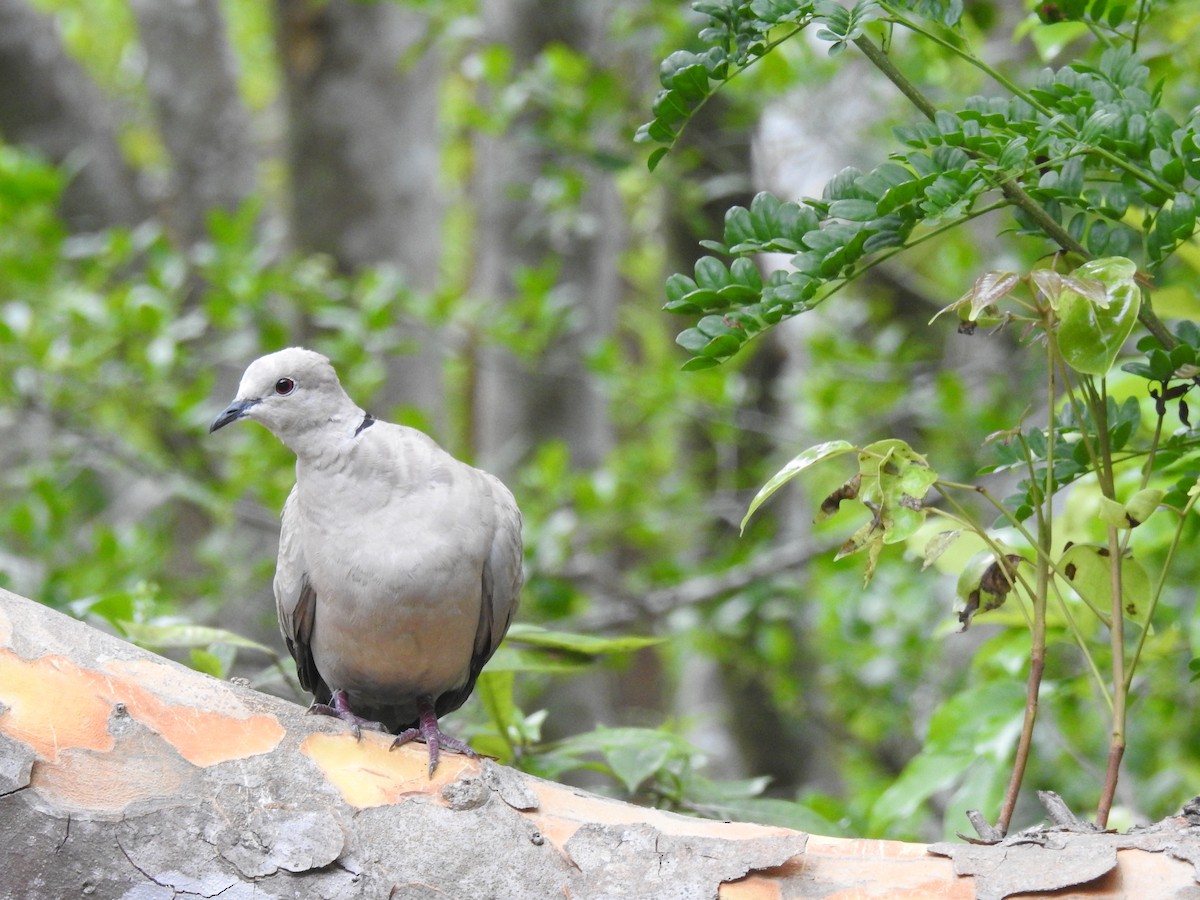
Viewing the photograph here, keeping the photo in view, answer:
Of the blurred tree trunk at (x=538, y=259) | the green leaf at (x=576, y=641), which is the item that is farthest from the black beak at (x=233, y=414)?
the blurred tree trunk at (x=538, y=259)

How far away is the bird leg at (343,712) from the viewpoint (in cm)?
174

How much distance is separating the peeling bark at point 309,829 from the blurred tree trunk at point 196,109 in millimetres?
4447

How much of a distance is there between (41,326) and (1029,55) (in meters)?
3.48

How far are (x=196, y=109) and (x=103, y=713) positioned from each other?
492 centimetres

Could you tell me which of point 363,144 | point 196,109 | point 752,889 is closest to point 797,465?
point 752,889

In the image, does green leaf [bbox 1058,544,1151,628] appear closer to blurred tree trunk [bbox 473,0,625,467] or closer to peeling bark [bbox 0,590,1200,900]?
peeling bark [bbox 0,590,1200,900]

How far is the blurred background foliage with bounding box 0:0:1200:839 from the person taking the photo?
156 inches

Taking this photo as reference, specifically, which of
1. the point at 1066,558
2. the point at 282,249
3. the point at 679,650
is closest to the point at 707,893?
the point at 1066,558

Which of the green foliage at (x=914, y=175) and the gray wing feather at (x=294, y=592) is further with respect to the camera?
the gray wing feather at (x=294, y=592)

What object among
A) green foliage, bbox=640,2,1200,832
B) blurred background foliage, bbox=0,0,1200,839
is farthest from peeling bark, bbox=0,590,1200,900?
blurred background foliage, bbox=0,0,1200,839

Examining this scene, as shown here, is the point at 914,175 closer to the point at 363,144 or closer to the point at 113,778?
the point at 113,778

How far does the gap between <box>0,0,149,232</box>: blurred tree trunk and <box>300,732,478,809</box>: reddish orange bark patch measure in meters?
4.12

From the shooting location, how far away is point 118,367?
13.3ft

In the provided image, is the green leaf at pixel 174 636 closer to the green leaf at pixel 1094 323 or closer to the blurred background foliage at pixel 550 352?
the blurred background foliage at pixel 550 352
